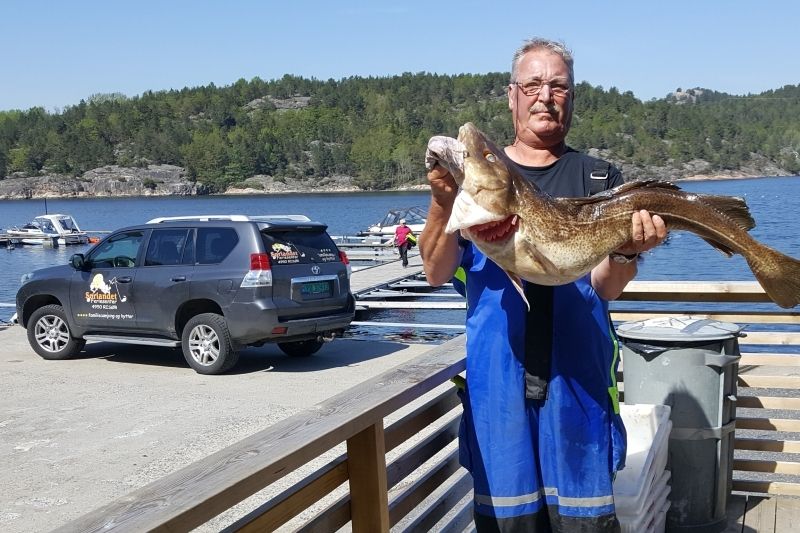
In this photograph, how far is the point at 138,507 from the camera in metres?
1.94

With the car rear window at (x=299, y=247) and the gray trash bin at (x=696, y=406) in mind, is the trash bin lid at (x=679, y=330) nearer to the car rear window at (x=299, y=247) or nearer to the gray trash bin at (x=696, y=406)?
the gray trash bin at (x=696, y=406)

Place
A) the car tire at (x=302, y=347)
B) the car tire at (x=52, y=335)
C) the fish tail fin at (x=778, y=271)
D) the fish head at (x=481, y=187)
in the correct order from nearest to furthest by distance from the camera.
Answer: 1. the fish head at (x=481, y=187)
2. the fish tail fin at (x=778, y=271)
3. the car tire at (x=302, y=347)
4. the car tire at (x=52, y=335)

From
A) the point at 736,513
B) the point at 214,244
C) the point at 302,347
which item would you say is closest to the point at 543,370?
the point at 736,513

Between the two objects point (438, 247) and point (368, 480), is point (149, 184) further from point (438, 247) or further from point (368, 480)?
point (438, 247)

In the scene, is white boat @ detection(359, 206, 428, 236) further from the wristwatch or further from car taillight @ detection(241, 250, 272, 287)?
the wristwatch

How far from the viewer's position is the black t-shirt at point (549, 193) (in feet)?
9.16

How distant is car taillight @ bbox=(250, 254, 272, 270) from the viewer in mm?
11461

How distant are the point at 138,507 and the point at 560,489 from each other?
1424 mm

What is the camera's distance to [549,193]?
9.32ft

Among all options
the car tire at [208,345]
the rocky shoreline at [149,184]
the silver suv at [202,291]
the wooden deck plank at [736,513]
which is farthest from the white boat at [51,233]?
the rocky shoreline at [149,184]

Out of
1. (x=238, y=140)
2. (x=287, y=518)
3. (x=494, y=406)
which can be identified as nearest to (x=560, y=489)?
(x=494, y=406)

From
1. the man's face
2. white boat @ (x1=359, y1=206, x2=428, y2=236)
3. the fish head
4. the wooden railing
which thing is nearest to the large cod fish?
the fish head

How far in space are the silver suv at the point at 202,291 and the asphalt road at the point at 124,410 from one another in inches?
16.8

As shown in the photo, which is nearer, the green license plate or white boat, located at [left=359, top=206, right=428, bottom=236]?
the green license plate
